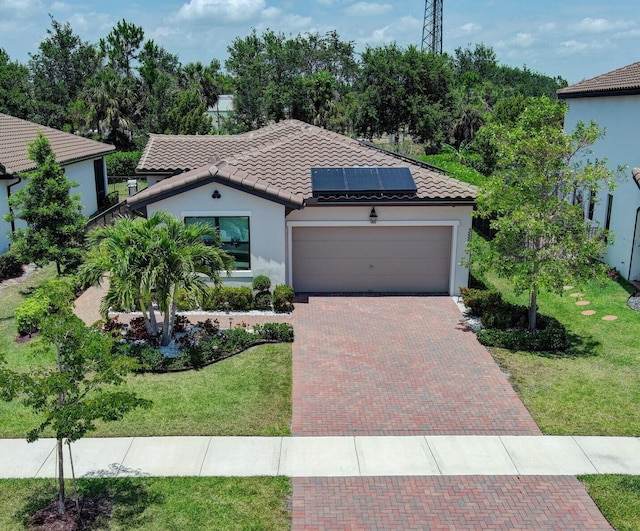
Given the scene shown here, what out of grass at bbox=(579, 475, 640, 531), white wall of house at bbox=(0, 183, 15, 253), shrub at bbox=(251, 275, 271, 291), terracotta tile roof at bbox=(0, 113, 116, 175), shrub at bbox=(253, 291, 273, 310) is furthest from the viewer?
terracotta tile roof at bbox=(0, 113, 116, 175)

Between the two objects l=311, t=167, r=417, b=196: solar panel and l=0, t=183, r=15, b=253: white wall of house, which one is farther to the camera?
l=0, t=183, r=15, b=253: white wall of house

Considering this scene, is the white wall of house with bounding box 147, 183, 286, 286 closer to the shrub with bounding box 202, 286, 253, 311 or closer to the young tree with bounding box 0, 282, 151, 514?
the shrub with bounding box 202, 286, 253, 311

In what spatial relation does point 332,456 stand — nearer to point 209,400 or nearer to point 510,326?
point 209,400

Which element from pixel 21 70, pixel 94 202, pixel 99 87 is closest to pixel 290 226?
pixel 94 202

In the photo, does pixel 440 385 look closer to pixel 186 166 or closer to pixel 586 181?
pixel 586 181

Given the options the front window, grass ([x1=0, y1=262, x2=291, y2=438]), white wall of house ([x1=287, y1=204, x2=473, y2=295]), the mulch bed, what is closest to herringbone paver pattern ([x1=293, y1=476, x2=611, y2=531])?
grass ([x1=0, y1=262, x2=291, y2=438])

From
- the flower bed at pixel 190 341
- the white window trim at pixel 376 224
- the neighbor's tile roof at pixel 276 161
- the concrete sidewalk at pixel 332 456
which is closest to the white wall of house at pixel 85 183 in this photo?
the neighbor's tile roof at pixel 276 161
